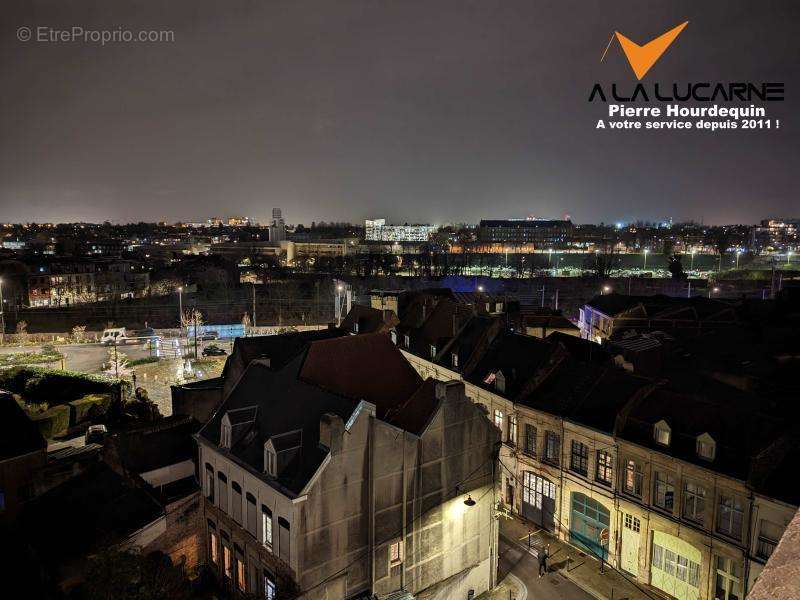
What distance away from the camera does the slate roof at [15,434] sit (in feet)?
83.5

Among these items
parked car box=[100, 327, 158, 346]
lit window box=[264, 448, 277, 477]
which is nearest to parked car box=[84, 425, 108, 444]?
lit window box=[264, 448, 277, 477]

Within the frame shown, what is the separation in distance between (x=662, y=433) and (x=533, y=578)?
7631 mm

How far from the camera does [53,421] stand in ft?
118

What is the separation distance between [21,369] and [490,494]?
1637 inches

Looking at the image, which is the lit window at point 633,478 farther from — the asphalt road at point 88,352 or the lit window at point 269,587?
the asphalt road at point 88,352

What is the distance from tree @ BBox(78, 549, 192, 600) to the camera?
1543 cm

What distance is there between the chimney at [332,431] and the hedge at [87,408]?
2882cm

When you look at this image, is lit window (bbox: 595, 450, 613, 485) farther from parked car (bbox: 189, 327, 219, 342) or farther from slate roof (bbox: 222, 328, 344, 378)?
parked car (bbox: 189, 327, 219, 342)

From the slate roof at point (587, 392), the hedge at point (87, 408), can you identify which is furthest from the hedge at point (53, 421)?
the slate roof at point (587, 392)

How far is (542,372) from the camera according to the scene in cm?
2720

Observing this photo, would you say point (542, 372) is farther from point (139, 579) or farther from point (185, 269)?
point (185, 269)

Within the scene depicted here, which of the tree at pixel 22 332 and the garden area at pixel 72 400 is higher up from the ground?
the tree at pixel 22 332

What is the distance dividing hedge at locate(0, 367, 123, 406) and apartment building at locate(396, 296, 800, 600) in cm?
2930

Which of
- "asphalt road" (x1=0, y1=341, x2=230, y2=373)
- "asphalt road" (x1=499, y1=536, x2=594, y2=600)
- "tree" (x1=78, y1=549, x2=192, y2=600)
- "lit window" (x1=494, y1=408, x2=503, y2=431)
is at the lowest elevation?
"asphalt road" (x1=499, y1=536, x2=594, y2=600)
